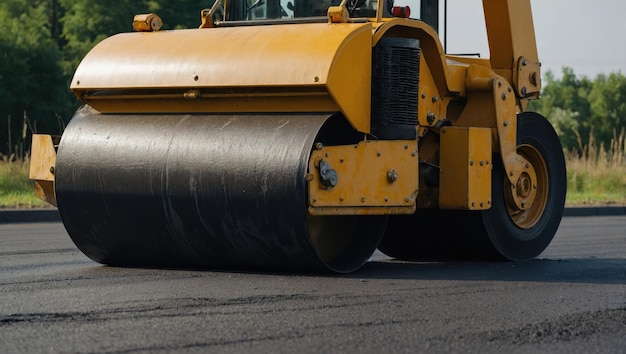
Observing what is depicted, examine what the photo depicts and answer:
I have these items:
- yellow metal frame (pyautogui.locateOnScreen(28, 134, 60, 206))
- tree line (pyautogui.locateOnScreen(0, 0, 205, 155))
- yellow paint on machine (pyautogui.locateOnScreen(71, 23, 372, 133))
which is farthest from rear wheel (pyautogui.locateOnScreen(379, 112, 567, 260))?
tree line (pyautogui.locateOnScreen(0, 0, 205, 155))

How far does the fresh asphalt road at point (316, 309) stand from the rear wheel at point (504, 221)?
0.33 meters

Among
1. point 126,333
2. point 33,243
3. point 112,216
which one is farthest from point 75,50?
point 126,333

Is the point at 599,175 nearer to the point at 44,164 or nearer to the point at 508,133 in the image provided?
the point at 508,133

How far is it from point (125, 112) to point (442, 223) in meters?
2.59

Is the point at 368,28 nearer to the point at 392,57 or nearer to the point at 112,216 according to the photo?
the point at 392,57

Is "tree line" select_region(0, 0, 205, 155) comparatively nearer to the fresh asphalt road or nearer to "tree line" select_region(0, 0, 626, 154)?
"tree line" select_region(0, 0, 626, 154)

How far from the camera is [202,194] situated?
24.2 feet

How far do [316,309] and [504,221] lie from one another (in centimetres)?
346

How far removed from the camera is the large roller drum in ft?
23.5

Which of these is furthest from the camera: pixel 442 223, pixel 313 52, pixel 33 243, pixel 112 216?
pixel 33 243

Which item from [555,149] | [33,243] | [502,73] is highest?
[502,73]

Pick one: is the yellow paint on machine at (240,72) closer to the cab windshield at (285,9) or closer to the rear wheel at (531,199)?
the cab windshield at (285,9)

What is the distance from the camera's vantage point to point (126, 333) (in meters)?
5.14

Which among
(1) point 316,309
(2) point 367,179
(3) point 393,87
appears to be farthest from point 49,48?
(1) point 316,309
